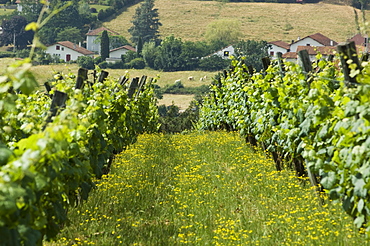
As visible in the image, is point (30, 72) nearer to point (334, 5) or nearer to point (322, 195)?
point (322, 195)

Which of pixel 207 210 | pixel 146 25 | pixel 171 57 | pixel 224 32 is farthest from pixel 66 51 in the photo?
pixel 207 210

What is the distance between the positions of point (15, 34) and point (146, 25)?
96.9ft

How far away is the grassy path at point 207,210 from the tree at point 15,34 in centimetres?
10445

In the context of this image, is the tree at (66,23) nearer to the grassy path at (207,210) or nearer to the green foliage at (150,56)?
the green foliage at (150,56)

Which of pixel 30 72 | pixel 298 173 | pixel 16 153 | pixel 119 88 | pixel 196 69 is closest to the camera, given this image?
pixel 30 72

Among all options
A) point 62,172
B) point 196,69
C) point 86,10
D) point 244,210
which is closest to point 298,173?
point 244,210

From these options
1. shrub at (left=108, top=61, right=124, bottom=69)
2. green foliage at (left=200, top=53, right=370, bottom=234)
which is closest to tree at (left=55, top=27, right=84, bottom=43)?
shrub at (left=108, top=61, right=124, bottom=69)

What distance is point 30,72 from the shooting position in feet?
8.09

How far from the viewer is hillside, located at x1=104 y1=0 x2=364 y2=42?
119062 millimetres

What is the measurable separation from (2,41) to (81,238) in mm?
113127

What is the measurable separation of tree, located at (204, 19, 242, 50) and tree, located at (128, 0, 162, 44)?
11905mm

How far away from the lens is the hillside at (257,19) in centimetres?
11906

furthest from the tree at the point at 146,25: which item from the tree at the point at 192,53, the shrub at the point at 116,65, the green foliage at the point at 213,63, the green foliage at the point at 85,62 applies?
the green foliage at the point at 213,63

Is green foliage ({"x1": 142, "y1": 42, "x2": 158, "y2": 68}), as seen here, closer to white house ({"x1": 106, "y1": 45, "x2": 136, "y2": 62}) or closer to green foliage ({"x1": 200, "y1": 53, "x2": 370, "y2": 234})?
white house ({"x1": 106, "y1": 45, "x2": 136, "y2": 62})
